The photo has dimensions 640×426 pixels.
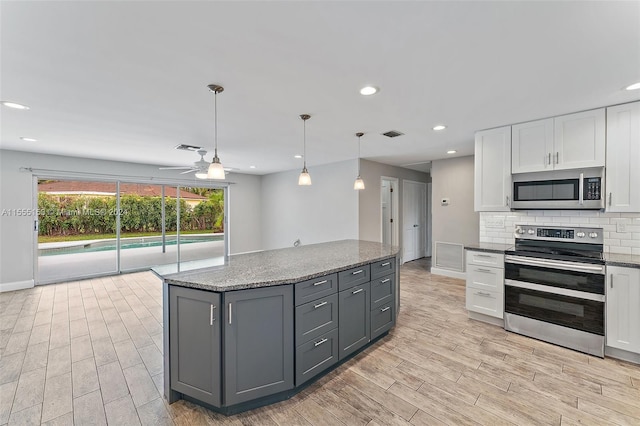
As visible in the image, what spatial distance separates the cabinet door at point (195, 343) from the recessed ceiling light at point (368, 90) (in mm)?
2031

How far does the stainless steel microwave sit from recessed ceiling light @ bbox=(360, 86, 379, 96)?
2243 millimetres

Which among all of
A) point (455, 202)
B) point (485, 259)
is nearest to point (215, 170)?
point (485, 259)

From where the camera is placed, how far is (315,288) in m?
2.11

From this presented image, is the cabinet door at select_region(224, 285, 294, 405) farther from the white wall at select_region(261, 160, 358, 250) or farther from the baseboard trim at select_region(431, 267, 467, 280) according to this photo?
the baseboard trim at select_region(431, 267, 467, 280)

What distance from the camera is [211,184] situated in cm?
717

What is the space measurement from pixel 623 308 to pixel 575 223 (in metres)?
1.02

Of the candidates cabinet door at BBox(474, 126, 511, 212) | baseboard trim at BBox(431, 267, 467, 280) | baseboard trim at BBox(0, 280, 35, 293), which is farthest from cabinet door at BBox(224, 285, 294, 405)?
baseboard trim at BBox(0, 280, 35, 293)

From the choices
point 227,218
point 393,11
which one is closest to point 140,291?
point 227,218

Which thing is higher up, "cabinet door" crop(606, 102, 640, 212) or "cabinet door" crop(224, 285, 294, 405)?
"cabinet door" crop(606, 102, 640, 212)

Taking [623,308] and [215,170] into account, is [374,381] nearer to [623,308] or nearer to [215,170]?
[215,170]

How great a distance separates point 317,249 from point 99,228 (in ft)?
→ 18.2

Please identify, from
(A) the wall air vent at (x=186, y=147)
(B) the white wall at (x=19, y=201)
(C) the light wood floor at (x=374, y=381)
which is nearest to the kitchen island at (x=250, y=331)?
(C) the light wood floor at (x=374, y=381)

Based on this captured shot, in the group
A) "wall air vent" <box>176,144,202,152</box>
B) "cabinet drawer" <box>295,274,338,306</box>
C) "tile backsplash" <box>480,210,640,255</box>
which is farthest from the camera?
"wall air vent" <box>176,144,202,152</box>

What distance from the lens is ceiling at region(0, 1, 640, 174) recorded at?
4.66 feet
